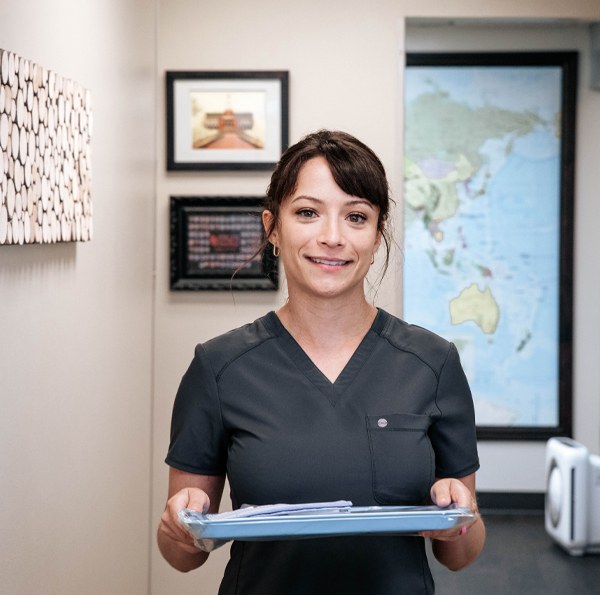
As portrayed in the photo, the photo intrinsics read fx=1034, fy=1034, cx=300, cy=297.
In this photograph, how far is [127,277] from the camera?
331cm

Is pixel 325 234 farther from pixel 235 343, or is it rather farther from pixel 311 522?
pixel 311 522

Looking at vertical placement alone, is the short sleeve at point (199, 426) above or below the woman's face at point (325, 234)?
below

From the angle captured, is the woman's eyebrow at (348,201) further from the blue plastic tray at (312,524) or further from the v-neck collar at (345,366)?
the blue plastic tray at (312,524)

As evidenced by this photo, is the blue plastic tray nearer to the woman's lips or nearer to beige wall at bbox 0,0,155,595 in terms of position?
the woman's lips

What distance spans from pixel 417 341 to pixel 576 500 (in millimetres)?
3626

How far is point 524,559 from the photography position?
4738 mm

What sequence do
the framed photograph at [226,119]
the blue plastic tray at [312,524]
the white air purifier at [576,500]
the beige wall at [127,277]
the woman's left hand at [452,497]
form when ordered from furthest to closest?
1. the white air purifier at [576,500]
2. the framed photograph at [226,119]
3. the beige wall at [127,277]
4. the woman's left hand at [452,497]
5. the blue plastic tray at [312,524]

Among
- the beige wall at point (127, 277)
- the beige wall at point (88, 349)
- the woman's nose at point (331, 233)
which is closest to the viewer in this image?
the woman's nose at point (331, 233)

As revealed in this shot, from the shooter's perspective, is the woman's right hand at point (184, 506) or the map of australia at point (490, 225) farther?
the map of australia at point (490, 225)

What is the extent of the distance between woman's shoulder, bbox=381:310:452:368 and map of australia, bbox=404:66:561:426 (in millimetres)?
3986

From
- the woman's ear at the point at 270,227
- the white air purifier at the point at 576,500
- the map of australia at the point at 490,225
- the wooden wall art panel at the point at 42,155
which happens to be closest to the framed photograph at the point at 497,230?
the map of australia at the point at 490,225

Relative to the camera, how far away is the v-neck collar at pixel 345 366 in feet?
4.84

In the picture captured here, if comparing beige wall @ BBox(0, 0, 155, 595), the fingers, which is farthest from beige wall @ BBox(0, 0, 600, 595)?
the fingers

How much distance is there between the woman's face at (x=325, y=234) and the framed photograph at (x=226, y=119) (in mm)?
2299
